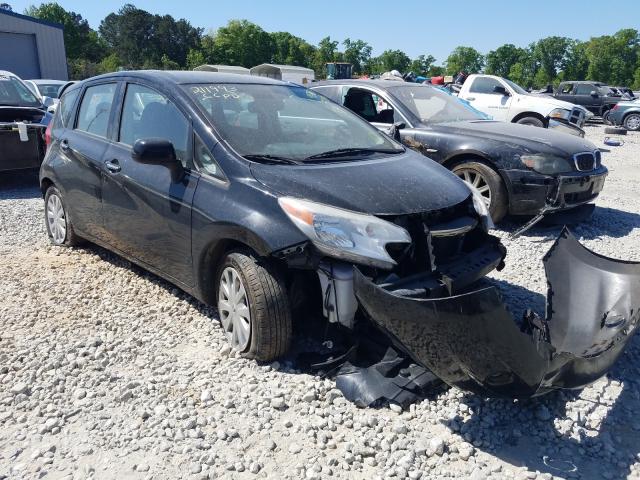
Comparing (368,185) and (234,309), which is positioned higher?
(368,185)

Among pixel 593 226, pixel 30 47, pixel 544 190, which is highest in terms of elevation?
pixel 30 47

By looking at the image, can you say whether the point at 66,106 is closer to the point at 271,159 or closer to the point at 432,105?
the point at 271,159

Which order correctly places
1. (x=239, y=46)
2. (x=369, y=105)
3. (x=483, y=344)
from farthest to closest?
(x=239, y=46)
(x=369, y=105)
(x=483, y=344)

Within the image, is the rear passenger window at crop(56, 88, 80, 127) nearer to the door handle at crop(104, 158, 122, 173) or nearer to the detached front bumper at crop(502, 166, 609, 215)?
the door handle at crop(104, 158, 122, 173)

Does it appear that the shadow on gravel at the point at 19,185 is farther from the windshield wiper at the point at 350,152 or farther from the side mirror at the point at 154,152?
the windshield wiper at the point at 350,152

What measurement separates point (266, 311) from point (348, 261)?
0.57 metres

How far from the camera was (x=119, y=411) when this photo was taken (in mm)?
2938

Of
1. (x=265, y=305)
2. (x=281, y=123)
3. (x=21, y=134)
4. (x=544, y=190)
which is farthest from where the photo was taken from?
(x=21, y=134)

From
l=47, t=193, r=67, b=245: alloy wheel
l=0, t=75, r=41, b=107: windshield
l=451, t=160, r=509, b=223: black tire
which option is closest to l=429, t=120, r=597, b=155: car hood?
l=451, t=160, r=509, b=223: black tire

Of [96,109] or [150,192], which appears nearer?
[150,192]

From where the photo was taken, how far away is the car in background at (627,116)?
2144 cm

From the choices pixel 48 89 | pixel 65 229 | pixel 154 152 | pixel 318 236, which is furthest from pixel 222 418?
pixel 48 89

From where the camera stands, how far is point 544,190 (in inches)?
237

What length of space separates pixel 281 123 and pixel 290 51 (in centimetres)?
8748
